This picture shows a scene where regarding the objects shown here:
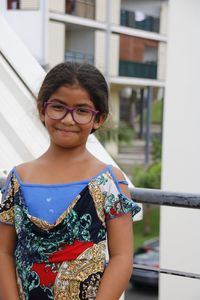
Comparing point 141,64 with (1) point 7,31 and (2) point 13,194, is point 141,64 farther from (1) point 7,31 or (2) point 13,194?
(2) point 13,194

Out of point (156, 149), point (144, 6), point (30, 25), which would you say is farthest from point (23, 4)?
point (156, 149)

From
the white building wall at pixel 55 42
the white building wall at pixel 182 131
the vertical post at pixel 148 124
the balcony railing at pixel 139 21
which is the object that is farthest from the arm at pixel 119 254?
the vertical post at pixel 148 124

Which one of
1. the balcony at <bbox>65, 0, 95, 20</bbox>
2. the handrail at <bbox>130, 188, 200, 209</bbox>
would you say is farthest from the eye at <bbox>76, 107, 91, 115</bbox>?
the balcony at <bbox>65, 0, 95, 20</bbox>

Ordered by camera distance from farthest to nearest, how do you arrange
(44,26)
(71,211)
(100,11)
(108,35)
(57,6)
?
(108,35) → (100,11) → (57,6) → (44,26) → (71,211)

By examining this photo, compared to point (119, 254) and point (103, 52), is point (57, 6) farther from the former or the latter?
point (119, 254)

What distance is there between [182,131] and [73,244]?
677 cm

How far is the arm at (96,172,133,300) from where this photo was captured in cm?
143

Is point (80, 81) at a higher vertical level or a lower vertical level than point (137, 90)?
higher

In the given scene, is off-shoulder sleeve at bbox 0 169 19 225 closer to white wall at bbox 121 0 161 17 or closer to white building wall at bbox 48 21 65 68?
white building wall at bbox 48 21 65 68

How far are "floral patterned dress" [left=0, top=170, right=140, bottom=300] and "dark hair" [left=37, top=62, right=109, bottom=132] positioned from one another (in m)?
0.18

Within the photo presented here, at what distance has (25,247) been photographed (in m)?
1.46

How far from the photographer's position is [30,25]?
18688mm

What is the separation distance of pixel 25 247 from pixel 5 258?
3.6 inches

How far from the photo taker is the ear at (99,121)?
4.90 feet
